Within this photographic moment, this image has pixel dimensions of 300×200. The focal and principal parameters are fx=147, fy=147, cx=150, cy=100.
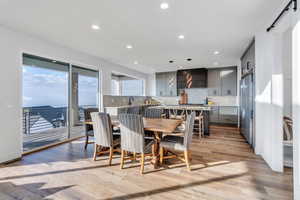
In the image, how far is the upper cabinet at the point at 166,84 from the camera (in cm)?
731

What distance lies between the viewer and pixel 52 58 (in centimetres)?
357

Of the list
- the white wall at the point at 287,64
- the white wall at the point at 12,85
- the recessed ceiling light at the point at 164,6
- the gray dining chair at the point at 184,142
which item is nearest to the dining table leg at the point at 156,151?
the gray dining chair at the point at 184,142

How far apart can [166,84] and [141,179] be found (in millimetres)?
5705

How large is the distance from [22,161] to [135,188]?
2417mm

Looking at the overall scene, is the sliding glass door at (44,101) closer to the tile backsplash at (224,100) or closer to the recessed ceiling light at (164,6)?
the recessed ceiling light at (164,6)

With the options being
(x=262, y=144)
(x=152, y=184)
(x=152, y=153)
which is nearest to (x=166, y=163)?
(x=152, y=153)

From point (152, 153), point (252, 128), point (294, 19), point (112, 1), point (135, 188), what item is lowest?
point (135, 188)

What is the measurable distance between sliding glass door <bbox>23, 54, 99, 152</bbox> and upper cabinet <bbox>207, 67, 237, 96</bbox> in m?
5.14

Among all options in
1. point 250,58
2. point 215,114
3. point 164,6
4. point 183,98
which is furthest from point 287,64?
point 183,98

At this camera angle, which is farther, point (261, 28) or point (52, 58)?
point (52, 58)

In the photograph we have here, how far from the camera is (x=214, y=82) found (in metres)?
6.59

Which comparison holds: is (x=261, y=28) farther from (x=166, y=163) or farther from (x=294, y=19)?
(x=166, y=163)

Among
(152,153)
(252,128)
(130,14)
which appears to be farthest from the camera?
(252,128)

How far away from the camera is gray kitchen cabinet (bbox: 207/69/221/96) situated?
6.52 meters
